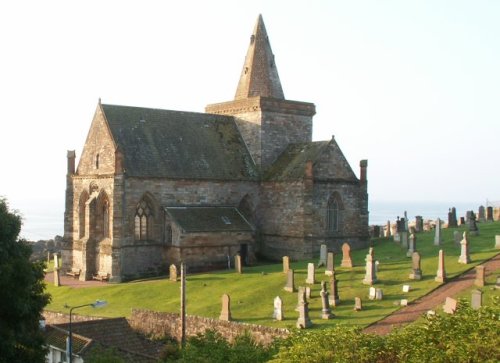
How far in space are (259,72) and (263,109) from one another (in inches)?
165

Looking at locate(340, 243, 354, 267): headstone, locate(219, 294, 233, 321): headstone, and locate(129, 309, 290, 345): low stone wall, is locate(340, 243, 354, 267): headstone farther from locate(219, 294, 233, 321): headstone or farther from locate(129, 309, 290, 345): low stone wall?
locate(129, 309, 290, 345): low stone wall

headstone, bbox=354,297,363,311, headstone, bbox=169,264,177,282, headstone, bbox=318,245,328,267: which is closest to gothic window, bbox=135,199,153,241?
headstone, bbox=169,264,177,282

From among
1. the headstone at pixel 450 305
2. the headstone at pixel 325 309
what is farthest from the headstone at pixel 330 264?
the headstone at pixel 450 305

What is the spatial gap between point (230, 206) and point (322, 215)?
21.4 feet

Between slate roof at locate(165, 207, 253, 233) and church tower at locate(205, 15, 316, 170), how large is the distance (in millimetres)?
4858

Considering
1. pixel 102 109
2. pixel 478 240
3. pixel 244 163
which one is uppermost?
pixel 102 109

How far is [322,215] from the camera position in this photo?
4622 cm

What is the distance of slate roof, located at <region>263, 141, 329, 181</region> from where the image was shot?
4697cm

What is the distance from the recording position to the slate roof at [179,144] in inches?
1781

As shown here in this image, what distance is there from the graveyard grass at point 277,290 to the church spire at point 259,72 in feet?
46.5

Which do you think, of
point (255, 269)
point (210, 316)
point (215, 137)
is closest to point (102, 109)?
point (215, 137)

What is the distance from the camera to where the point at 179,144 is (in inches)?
1879

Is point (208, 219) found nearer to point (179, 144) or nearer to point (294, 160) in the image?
point (179, 144)

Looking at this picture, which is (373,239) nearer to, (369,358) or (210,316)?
(210,316)
